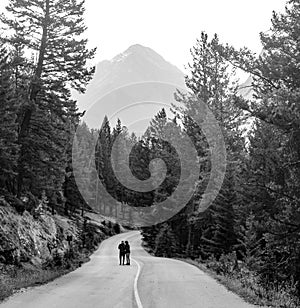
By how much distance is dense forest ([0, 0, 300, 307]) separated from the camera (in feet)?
46.4

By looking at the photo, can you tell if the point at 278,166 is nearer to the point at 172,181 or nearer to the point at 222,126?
the point at 222,126

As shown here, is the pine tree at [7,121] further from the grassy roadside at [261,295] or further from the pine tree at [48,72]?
the grassy roadside at [261,295]

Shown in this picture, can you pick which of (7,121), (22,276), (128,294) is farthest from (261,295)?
(7,121)

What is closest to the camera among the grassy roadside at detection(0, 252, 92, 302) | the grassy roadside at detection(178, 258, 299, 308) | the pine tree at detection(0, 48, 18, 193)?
the grassy roadside at detection(178, 258, 299, 308)

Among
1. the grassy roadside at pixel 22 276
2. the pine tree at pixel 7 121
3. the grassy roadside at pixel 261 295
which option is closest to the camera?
the grassy roadside at pixel 261 295

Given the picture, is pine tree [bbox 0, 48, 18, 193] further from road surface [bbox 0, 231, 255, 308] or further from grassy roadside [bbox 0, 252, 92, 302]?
road surface [bbox 0, 231, 255, 308]

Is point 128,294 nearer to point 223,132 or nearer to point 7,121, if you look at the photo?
point 7,121

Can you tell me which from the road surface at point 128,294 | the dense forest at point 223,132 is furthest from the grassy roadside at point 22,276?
the dense forest at point 223,132

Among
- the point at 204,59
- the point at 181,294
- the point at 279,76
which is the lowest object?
the point at 181,294

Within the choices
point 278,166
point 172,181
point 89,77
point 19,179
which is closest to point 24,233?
point 19,179

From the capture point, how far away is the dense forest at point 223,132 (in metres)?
14.1

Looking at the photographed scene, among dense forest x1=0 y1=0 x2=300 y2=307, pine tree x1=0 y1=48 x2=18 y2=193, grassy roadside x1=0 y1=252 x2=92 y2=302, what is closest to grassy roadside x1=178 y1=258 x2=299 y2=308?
dense forest x1=0 y1=0 x2=300 y2=307

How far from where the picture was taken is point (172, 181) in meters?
42.4

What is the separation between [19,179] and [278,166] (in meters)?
16.5
